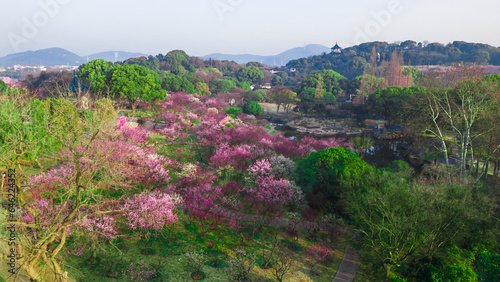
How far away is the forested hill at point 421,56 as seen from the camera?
4353 inches

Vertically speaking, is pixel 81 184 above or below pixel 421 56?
below

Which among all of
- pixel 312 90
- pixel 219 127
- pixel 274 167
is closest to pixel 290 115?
pixel 312 90

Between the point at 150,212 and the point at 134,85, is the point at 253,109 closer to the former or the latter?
the point at 134,85

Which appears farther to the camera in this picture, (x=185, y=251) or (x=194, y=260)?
(x=185, y=251)

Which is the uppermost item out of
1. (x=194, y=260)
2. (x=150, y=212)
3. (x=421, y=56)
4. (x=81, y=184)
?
(x=421, y=56)

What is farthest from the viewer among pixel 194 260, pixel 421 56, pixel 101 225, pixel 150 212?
pixel 421 56

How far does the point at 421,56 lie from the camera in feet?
396

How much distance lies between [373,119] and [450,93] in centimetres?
2497

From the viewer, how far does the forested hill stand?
11056cm

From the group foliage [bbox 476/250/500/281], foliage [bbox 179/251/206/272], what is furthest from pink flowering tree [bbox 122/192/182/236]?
foliage [bbox 476/250/500/281]

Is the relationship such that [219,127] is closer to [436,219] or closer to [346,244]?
[346,244]

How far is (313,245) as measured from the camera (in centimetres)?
1502

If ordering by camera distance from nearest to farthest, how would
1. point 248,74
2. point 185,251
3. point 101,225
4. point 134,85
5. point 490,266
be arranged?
point 490,266 → point 101,225 → point 185,251 → point 134,85 → point 248,74

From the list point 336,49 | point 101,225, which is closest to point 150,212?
point 101,225
